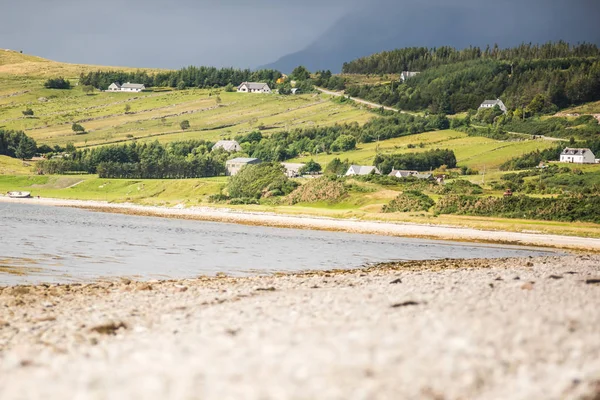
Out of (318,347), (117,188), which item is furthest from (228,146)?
(318,347)

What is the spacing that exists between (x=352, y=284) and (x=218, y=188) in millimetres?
80319

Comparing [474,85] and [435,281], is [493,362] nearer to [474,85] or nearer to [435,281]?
[435,281]

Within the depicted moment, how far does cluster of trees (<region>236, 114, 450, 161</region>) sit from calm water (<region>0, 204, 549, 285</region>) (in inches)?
3067

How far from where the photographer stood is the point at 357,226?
2542 inches

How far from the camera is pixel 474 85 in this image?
198 m

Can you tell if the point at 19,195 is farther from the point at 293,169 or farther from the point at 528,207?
the point at 528,207

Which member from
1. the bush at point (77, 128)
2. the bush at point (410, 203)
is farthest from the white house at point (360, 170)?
the bush at point (77, 128)

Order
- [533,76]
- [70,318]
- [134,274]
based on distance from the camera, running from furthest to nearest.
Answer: [533,76] → [134,274] → [70,318]

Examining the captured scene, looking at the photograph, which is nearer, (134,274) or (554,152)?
(134,274)

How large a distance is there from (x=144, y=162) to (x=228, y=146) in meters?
24.8

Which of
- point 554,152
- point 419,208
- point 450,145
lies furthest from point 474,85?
point 419,208

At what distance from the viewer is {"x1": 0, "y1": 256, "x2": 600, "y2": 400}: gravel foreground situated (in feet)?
27.1

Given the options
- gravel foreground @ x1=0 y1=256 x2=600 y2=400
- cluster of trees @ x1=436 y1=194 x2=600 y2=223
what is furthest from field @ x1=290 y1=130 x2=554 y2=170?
gravel foreground @ x1=0 y1=256 x2=600 y2=400

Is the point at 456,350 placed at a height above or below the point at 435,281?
above
